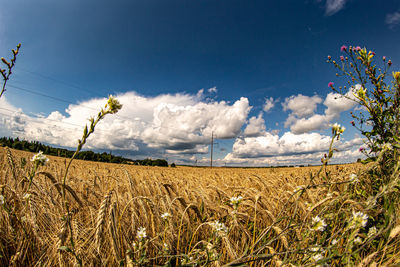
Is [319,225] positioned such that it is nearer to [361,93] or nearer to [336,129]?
[336,129]

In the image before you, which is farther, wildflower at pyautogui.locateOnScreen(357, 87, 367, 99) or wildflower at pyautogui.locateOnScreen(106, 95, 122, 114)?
wildflower at pyautogui.locateOnScreen(357, 87, 367, 99)

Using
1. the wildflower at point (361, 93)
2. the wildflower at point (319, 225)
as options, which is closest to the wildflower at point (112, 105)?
the wildflower at point (319, 225)

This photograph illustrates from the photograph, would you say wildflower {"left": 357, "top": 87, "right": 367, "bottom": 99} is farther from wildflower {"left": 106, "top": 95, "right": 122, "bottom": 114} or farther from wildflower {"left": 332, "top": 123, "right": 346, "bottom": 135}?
wildflower {"left": 106, "top": 95, "right": 122, "bottom": 114}

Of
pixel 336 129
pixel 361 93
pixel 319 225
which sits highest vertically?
pixel 361 93

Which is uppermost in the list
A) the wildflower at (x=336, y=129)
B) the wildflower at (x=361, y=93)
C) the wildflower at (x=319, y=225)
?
the wildflower at (x=361, y=93)

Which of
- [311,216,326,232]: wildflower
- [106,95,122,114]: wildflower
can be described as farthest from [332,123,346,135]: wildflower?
[106,95,122,114]: wildflower

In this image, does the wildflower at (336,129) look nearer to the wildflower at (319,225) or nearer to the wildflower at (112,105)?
the wildflower at (319,225)

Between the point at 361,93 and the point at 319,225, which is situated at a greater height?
the point at 361,93

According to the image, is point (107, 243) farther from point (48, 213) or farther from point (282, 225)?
point (282, 225)

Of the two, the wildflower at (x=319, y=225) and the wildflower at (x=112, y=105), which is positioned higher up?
the wildflower at (x=112, y=105)

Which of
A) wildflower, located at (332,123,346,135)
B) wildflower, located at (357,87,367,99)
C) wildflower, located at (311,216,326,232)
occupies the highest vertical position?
wildflower, located at (357,87,367,99)

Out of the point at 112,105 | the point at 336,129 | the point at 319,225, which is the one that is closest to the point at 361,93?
the point at 336,129

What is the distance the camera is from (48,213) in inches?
78.0

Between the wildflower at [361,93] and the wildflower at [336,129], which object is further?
the wildflower at [361,93]
